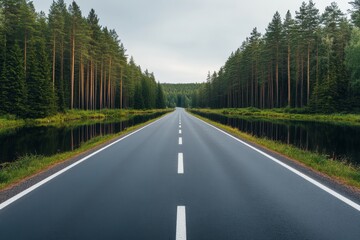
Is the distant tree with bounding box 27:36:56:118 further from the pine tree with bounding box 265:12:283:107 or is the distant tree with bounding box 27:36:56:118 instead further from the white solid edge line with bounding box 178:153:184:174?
the pine tree with bounding box 265:12:283:107

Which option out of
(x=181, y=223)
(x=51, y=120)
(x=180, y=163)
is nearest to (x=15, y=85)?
(x=51, y=120)

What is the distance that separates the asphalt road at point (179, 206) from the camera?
4371mm

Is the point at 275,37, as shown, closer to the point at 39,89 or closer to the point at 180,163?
the point at 39,89

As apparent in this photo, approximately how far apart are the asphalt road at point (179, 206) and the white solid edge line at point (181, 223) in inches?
0.6

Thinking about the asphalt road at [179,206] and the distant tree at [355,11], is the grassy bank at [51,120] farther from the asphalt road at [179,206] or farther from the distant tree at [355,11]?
the distant tree at [355,11]

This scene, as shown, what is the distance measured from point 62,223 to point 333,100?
46.8m

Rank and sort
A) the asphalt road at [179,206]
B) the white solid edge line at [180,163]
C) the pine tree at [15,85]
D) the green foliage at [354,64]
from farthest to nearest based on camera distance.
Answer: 1. the green foliage at [354,64]
2. the pine tree at [15,85]
3. the white solid edge line at [180,163]
4. the asphalt road at [179,206]

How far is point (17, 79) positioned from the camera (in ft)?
113

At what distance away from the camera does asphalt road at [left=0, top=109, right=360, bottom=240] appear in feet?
14.3

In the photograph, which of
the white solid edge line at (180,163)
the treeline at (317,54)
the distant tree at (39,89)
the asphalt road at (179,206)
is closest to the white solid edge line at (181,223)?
the asphalt road at (179,206)

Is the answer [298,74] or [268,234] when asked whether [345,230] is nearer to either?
[268,234]

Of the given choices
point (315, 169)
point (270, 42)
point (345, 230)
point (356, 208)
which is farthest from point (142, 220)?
point (270, 42)

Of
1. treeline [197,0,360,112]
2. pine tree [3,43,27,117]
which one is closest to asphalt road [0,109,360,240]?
pine tree [3,43,27,117]

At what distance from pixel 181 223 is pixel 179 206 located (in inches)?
33.1
